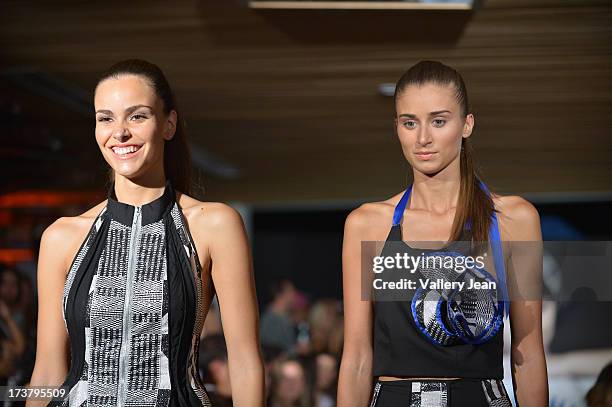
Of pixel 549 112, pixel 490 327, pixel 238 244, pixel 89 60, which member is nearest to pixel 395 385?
pixel 490 327

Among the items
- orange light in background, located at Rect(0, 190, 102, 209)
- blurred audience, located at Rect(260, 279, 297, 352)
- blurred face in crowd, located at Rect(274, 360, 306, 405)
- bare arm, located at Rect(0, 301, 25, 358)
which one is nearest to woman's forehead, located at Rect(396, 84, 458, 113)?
bare arm, located at Rect(0, 301, 25, 358)

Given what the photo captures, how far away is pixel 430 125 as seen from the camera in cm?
242

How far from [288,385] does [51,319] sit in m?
3.62

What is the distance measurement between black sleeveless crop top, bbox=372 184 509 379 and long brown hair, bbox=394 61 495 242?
23mm

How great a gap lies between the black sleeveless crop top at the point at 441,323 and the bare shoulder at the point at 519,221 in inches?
1.1

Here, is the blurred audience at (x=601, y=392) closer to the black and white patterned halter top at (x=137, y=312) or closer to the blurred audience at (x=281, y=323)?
the black and white patterned halter top at (x=137, y=312)

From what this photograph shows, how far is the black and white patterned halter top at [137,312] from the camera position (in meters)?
2.31

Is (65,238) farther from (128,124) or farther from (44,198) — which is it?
(44,198)

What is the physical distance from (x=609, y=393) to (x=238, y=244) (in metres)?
1.66

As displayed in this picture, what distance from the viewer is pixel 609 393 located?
136 inches

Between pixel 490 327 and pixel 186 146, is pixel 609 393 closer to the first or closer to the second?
pixel 490 327

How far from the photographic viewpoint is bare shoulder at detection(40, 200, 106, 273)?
2.49 m

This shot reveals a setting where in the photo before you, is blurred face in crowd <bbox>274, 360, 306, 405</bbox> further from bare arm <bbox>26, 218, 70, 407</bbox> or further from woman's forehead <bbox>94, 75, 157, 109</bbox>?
woman's forehead <bbox>94, 75, 157, 109</bbox>

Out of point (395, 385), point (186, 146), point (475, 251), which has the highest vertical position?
point (186, 146)
